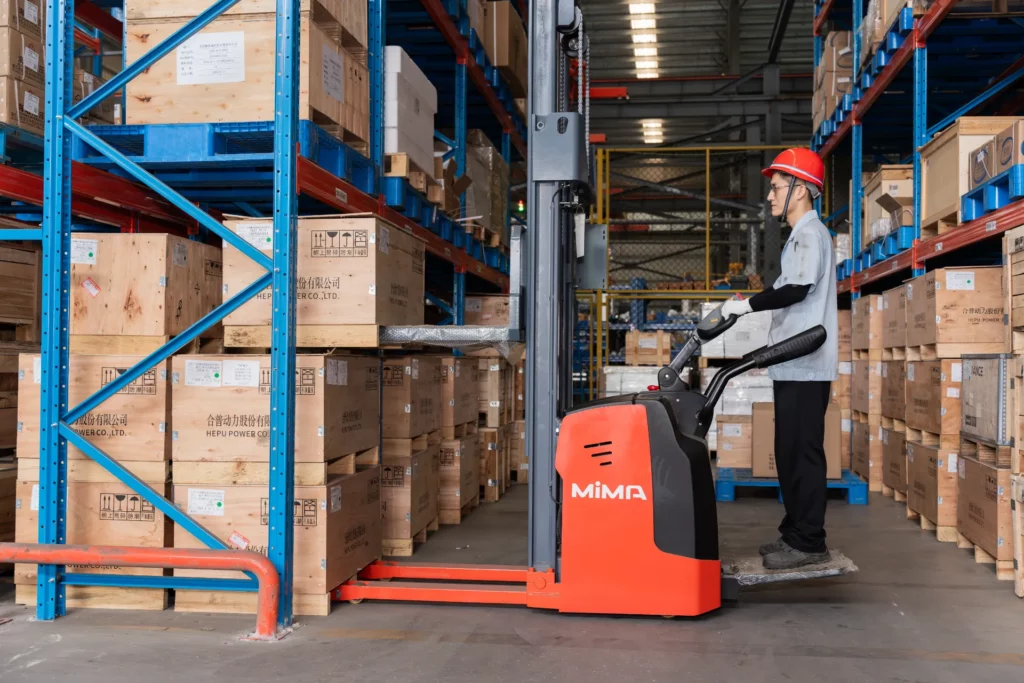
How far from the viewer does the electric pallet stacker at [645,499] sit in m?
3.80

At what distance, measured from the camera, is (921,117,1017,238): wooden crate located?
603 cm

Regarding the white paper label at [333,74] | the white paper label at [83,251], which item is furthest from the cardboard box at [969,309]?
the white paper label at [83,251]

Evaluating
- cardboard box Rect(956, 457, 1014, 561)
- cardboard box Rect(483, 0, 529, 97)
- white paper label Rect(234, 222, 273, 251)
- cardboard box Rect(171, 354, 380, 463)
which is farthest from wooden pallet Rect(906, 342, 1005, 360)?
white paper label Rect(234, 222, 273, 251)

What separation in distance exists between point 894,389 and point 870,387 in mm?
733

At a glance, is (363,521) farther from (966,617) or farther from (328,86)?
(966,617)

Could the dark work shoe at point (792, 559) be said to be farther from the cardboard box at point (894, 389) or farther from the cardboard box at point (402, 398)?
the cardboard box at point (894, 389)

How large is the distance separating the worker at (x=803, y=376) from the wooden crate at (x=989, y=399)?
1.13 meters

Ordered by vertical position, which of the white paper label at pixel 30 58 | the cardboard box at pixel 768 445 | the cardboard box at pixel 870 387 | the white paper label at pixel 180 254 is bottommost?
the cardboard box at pixel 768 445

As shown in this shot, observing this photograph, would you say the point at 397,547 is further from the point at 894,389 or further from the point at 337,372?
the point at 894,389

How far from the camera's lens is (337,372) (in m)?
4.25

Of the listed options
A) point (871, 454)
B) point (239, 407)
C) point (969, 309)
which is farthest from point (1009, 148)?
point (239, 407)

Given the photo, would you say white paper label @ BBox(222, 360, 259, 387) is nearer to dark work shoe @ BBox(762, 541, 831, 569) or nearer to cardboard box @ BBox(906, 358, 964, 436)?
dark work shoe @ BBox(762, 541, 831, 569)

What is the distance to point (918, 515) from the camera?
6684 mm

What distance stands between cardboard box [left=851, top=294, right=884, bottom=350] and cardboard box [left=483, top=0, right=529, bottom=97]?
12.6 ft
